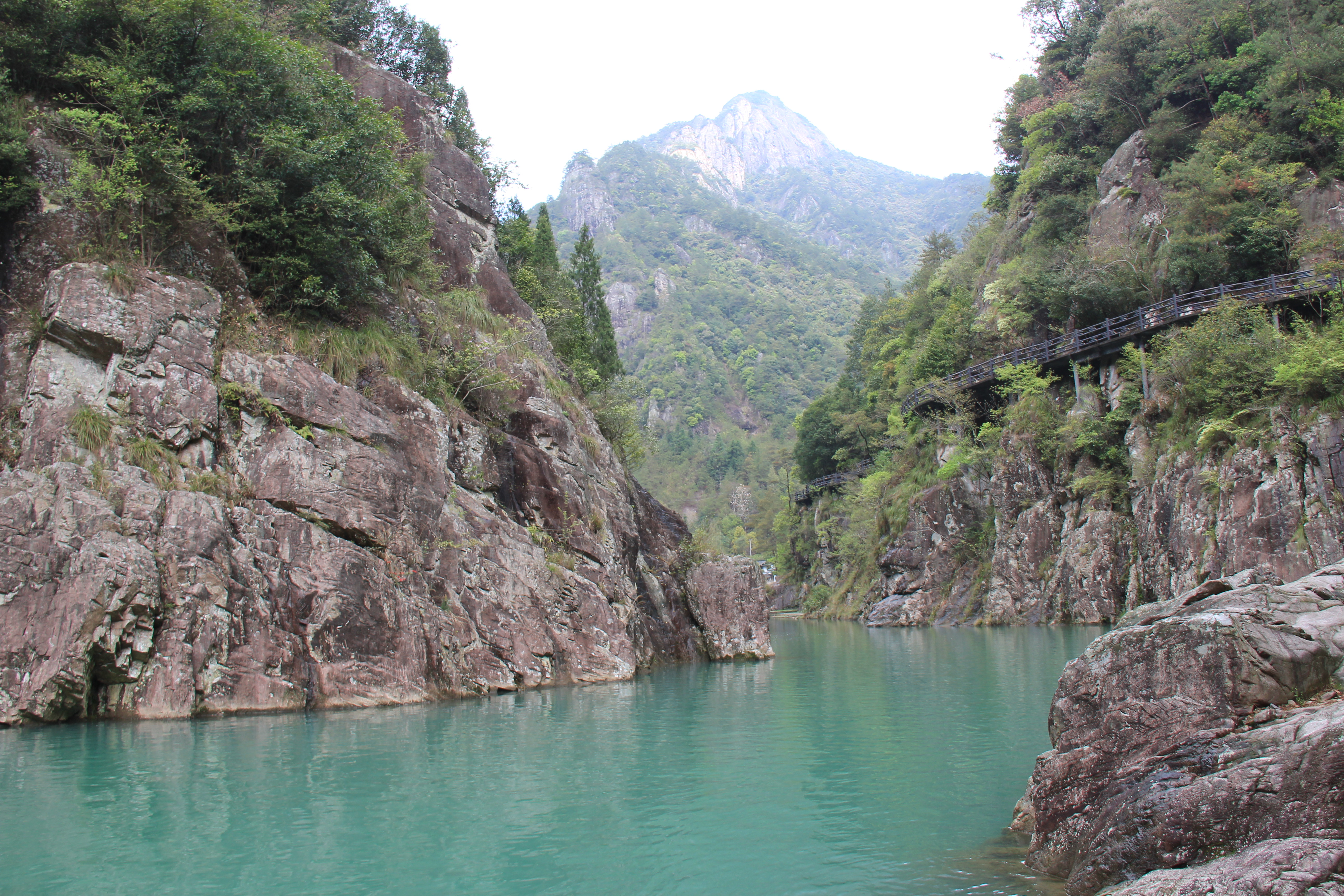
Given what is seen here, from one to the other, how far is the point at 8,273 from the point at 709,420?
128 m

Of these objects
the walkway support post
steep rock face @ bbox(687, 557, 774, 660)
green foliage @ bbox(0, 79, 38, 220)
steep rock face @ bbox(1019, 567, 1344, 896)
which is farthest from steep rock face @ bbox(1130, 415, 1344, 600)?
green foliage @ bbox(0, 79, 38, 220)

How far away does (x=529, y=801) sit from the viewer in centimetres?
891

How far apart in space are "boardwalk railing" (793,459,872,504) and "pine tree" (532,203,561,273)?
3461 cm

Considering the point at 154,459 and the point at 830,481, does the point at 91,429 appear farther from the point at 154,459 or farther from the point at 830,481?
the point at 830,481

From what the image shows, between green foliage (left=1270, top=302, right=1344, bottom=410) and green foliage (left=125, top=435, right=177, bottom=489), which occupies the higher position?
green foliage (left=1270, top=302, right=1344, bottom=410)

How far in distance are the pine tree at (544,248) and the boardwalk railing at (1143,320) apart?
24653 millimetres

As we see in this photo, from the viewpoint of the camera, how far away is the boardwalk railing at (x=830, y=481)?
220ft

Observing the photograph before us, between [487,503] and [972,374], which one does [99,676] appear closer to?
[487,503]

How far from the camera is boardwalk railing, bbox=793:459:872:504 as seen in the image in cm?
6694

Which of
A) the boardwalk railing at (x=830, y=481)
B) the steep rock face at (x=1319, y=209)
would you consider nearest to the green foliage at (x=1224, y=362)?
the steep rock face at (x=1319, y=209)

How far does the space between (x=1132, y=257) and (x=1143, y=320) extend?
4646 mm

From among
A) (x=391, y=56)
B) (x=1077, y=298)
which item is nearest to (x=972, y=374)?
(x=1077, y=298)

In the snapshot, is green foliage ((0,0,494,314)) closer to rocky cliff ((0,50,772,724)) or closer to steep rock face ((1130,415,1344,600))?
rocky cliff ((0,50,772,724))

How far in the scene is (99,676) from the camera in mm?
12977
